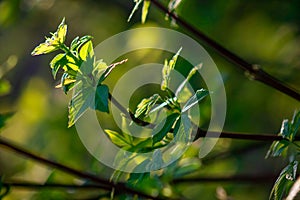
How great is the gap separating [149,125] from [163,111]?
0.02 m

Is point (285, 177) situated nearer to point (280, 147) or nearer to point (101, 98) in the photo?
point (280, 147)

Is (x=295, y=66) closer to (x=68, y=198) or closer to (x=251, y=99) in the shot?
(x=251, y=99)

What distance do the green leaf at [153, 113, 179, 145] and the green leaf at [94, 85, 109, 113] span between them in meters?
0.07

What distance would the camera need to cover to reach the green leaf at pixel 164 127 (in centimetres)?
66

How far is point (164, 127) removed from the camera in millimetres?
666

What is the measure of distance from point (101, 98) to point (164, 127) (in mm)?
84

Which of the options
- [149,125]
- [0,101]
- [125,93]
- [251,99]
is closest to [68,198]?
[125,93]

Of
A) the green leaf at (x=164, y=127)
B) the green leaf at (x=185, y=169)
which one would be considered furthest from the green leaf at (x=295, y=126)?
the green leaf at (x=185, y=169)

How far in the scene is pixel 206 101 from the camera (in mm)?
1237

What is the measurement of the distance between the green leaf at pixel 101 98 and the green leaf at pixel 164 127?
73 millimetres

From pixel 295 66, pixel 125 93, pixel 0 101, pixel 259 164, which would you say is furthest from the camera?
pixel 0 101

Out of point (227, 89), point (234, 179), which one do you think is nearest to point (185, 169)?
point (234, 179)

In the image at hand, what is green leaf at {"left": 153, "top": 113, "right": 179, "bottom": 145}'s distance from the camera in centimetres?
66

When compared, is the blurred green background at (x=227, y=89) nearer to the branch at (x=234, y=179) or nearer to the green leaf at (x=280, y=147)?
the branch at (x=234, y=179)
